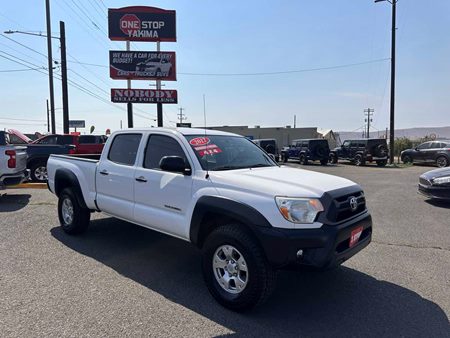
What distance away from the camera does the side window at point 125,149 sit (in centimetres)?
534

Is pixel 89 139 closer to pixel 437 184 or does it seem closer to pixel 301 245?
pixel 437 184

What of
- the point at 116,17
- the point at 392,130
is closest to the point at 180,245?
the point at 116,17

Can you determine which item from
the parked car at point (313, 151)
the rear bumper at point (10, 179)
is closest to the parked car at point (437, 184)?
the rear bumper at point (10, 179)

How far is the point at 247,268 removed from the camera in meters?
3.66

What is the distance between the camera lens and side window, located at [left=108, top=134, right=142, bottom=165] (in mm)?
5344

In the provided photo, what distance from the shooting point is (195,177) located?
4.31m

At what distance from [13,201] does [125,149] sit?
5697 millimetres

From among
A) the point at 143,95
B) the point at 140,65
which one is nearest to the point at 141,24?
the point at 140,65

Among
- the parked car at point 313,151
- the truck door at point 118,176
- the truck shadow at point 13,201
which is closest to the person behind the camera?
the truck door at point 118,176

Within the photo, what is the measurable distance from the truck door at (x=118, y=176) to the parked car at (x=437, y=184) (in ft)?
25.6

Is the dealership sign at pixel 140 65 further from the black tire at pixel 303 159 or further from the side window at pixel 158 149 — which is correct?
the side window at pixel 158 149

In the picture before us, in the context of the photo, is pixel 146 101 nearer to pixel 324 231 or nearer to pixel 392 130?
pixel 392 130

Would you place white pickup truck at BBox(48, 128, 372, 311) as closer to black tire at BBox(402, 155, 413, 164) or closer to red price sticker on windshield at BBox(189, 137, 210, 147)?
red price sticker on windshield at BBox(189, 137, 210, 147)

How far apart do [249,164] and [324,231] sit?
1598 millimetres
